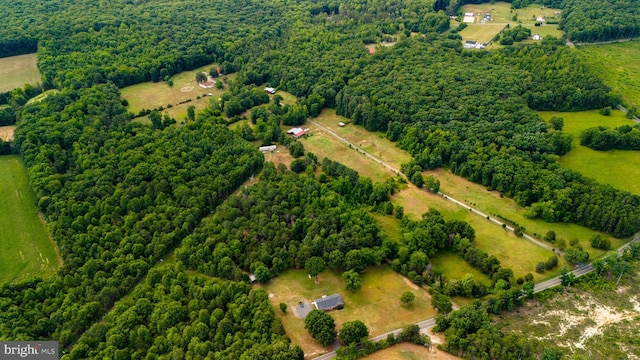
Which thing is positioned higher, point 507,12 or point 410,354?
point 507,12

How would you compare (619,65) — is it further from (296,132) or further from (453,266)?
(453,266)

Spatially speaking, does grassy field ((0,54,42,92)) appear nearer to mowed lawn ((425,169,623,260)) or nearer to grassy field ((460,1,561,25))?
mowed lawn ((425,169,623,260))

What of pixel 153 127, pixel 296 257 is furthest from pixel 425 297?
pixel 153 127

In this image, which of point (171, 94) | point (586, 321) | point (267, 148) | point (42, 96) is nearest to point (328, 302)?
point (586, 321)

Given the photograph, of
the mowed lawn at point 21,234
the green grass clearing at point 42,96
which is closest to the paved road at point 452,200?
the mowed lawn at point 21,234

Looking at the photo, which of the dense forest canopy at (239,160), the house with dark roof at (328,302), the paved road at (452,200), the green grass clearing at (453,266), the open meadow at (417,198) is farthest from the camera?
the paved road at (452,200)

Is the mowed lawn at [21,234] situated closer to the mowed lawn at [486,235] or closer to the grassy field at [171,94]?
the grassy field at [171,94]
